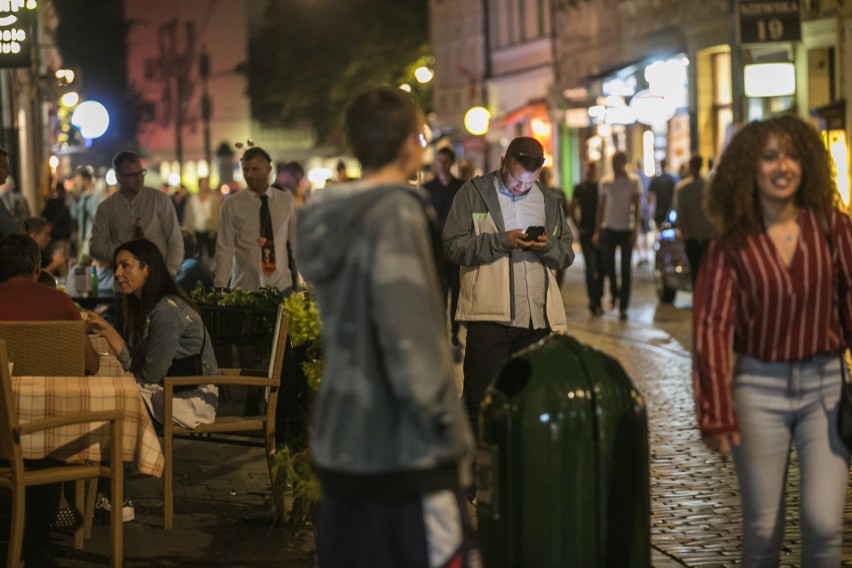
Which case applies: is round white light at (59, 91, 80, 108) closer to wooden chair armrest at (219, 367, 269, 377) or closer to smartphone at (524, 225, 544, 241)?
wooden chair armrest at (219, 367, 269, 377)

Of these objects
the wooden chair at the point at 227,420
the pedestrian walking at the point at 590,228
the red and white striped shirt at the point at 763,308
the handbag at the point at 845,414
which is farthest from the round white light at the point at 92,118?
the handbag at the point at 845,414

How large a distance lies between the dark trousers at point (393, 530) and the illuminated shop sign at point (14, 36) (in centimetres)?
1275

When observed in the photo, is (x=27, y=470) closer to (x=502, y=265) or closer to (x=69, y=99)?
(x=502, y=265)

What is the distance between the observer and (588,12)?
40.6 meters

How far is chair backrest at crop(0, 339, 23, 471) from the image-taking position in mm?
6434

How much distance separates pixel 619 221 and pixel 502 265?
34.8 feet

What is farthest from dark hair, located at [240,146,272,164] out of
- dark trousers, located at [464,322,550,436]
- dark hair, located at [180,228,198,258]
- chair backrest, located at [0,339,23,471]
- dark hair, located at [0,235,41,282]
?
chair backrest, located at [0,339,23,471]

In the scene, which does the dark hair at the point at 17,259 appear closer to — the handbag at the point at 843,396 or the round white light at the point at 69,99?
the handbag at the point at 843,396

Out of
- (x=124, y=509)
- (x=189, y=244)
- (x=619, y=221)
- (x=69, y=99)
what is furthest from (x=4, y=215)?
(x=69, y=99)

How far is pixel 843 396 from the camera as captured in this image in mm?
5094

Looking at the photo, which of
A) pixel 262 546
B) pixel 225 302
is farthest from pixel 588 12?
pixel 262 546

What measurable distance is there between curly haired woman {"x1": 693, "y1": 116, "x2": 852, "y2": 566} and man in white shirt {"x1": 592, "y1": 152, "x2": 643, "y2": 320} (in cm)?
1348

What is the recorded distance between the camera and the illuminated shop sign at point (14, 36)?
16.2 metres

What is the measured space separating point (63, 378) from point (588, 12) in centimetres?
3501
